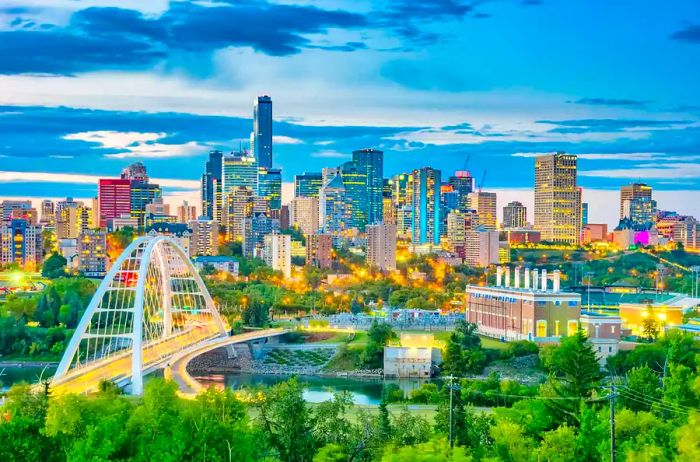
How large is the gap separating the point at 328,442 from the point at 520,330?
2652 cm

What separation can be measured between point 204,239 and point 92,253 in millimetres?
19249

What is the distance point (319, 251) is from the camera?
97.2m

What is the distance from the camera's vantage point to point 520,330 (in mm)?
48844

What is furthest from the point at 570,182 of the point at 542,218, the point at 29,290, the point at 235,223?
the point at 29,290

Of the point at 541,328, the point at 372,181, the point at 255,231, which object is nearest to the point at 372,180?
the point at 372,181

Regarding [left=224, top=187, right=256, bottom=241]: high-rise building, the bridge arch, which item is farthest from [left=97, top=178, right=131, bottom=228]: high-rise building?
the bridge arch

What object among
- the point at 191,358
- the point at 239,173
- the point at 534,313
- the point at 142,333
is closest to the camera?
the point at 142,333

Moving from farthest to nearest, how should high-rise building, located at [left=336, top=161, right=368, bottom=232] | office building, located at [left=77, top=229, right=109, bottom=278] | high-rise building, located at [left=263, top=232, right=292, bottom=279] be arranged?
high-rise building, located at [left=336, top=161, right=368, bottom=232], high-rise building, located at [left=263, top=232, right=292, bottom=279], office building, located at [left=77, top=229, right=109, bottom=278]

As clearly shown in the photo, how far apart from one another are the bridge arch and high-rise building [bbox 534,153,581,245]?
89.2 meters

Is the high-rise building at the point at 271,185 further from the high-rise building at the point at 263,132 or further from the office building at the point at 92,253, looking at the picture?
the office building at the point at 92,253

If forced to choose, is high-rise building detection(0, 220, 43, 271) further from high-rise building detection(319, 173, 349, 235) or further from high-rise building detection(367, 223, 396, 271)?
high-rise building detection(319, 173, 349, 235)

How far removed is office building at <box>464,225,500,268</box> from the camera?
104438 mm

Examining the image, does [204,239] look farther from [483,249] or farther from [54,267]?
[483,249]

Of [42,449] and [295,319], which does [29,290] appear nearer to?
[295,319]
